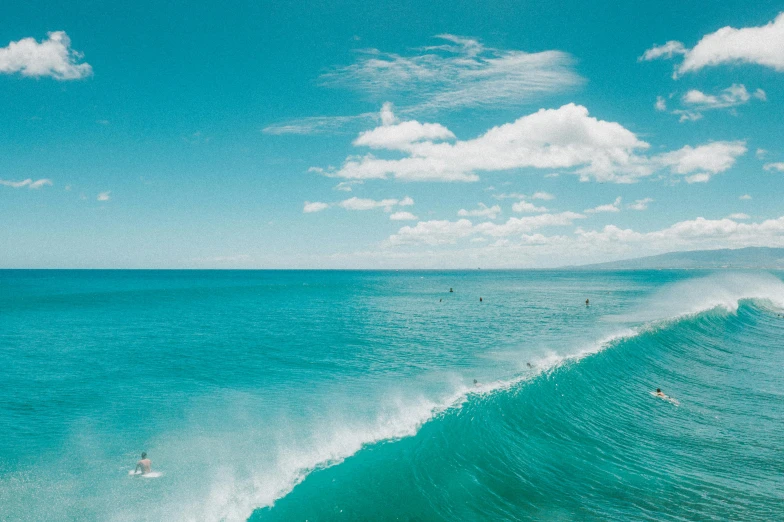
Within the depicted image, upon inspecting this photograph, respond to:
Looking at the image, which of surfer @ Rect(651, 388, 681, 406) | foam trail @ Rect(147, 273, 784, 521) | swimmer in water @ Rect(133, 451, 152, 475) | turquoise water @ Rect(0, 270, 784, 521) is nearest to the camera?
foam trail @ Rect(147, 273, 784, 521)

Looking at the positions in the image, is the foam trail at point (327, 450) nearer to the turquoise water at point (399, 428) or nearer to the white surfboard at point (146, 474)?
the turquoise water at point (399, 428)

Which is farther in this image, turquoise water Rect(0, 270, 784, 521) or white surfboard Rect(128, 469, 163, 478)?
white surfboard Rect(128, 469, 163, 478)

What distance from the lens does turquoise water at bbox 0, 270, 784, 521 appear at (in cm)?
1419

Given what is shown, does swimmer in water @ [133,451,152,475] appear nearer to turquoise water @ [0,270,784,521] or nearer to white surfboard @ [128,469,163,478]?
white surfboard @ [128,469,163,478]

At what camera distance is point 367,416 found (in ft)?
69.5

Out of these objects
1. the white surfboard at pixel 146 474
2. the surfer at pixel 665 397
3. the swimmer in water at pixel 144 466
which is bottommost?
the surfer at pixel 665 397

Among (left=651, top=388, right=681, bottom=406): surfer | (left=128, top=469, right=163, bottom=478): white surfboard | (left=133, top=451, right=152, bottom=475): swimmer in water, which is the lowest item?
(left=651, top=388, right=681, bottom=406): surfer

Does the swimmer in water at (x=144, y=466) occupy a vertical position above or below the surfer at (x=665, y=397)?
above

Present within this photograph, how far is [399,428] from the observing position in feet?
63.9

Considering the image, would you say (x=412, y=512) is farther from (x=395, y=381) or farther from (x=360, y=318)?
(x=360, y=318)

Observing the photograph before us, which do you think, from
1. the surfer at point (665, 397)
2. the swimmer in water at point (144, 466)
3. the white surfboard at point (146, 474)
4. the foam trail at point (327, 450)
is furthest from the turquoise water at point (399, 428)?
the surfer at point (665, 397)

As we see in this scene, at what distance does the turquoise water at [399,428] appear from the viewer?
1419cm

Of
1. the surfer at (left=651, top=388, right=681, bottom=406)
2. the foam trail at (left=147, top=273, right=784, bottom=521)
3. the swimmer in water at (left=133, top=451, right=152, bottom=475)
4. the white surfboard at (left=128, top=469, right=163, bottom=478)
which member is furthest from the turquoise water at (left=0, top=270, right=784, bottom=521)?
the surfer at (left=651, top=388, right=681, bottom=406)

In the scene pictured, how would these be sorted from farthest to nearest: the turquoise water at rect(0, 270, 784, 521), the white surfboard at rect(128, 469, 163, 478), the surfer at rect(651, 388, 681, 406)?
the surfer at rect(651, 388, 681, 406) < the white surfboard at rect(128, 469, 163, 478) < the turquoise water at rect(0, 270, 784, 521)
